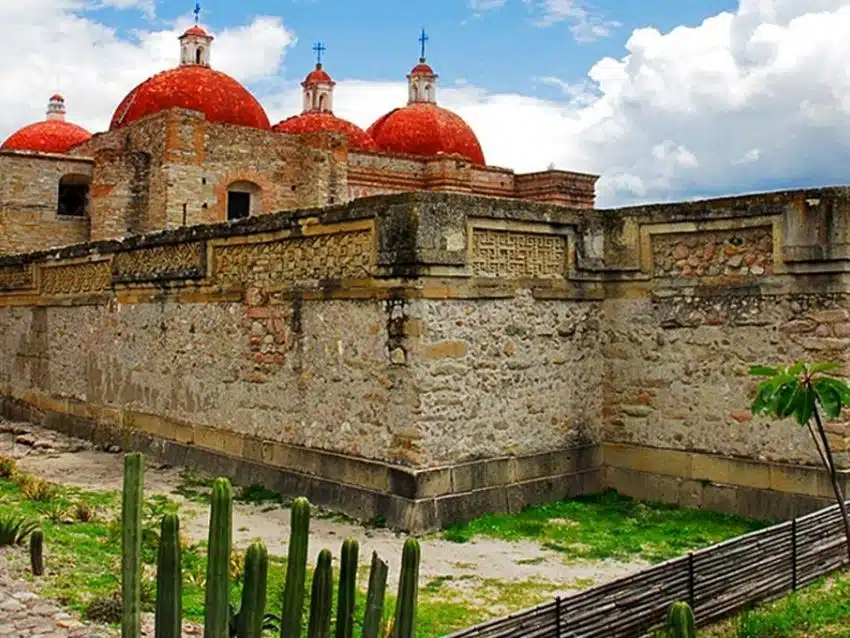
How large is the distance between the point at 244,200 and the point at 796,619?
20.6 m

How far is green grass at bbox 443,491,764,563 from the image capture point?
7.68m

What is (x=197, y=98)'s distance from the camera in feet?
84.5

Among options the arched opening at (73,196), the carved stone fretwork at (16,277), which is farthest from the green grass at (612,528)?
the arched opening at (73,196)

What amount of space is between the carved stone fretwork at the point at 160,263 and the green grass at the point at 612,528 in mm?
5108

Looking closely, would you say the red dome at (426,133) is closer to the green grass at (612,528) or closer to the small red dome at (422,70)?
the small red dome at (422,70)

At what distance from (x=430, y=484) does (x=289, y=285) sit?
2855 mm

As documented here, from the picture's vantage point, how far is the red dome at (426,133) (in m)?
31.2

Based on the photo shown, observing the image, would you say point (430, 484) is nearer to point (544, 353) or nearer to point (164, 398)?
point (544, 353)

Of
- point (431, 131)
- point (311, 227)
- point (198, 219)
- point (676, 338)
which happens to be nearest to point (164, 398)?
point (311, 227)

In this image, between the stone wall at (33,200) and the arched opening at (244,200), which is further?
the arched opening at (244,200)

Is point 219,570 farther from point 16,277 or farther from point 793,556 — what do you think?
point 16,277

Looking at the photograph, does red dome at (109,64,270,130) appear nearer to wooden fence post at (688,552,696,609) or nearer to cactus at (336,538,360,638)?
wooden fence post at (688,552,696,609)

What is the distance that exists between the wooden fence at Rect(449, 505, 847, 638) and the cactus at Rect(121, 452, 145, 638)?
A: 165cm

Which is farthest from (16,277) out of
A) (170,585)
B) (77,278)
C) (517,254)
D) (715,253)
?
(170,585)
